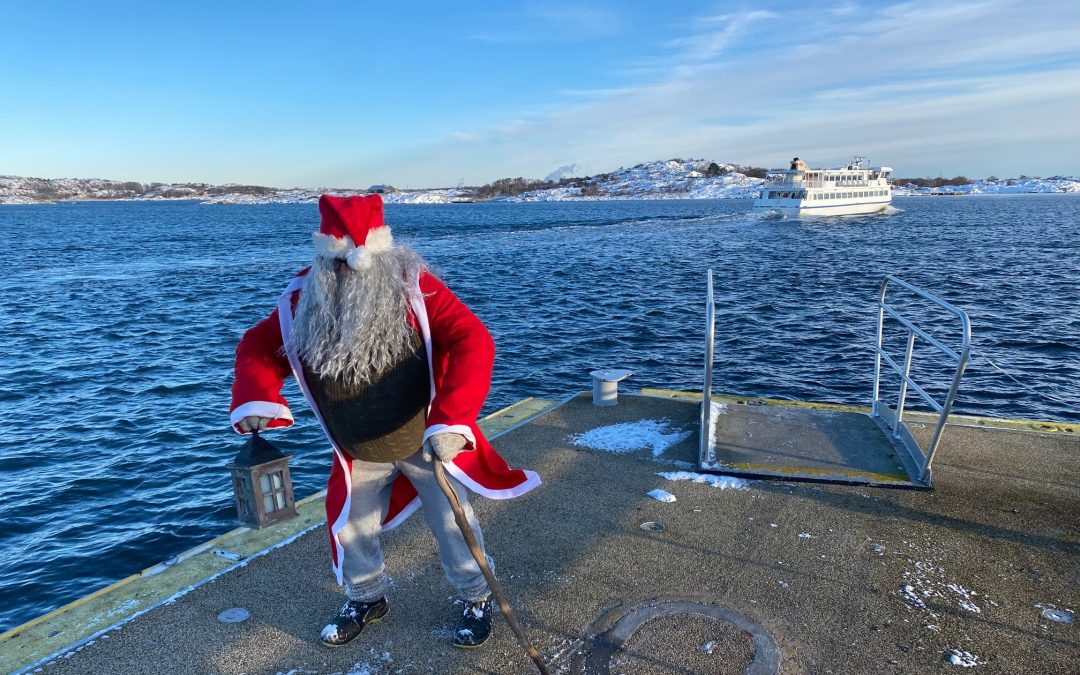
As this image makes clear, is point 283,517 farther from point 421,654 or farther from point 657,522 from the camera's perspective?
point 657,522

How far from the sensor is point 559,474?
5148 millimetres

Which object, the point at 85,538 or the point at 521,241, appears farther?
the point at 521,241

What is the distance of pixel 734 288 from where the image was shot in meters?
25.2

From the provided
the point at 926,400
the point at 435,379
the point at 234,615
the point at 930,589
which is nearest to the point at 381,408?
the point at 435,379

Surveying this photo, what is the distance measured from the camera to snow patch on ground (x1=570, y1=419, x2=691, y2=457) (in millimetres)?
5621

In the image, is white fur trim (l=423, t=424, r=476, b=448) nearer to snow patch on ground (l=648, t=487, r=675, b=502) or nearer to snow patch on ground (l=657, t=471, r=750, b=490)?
snow patch on ground (l=648, t=487, r=675, b=502)

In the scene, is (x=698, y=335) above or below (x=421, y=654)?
below

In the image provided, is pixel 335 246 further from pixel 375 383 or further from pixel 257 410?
pixel 257 410

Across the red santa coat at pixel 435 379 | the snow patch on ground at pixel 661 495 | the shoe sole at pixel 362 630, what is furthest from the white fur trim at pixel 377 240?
the snow patch on ground at pixel 661 495

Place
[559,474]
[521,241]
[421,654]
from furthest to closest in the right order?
1. [521,241]
2. [559,474]
3. [421,654]

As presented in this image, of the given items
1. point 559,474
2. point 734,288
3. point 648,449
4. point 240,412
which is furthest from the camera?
point 734,288

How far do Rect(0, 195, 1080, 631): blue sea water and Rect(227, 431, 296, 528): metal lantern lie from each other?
1.81 metres

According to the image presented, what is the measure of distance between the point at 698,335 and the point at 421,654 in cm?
1540

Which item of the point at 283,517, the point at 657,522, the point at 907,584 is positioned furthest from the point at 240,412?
the point at 907,584
